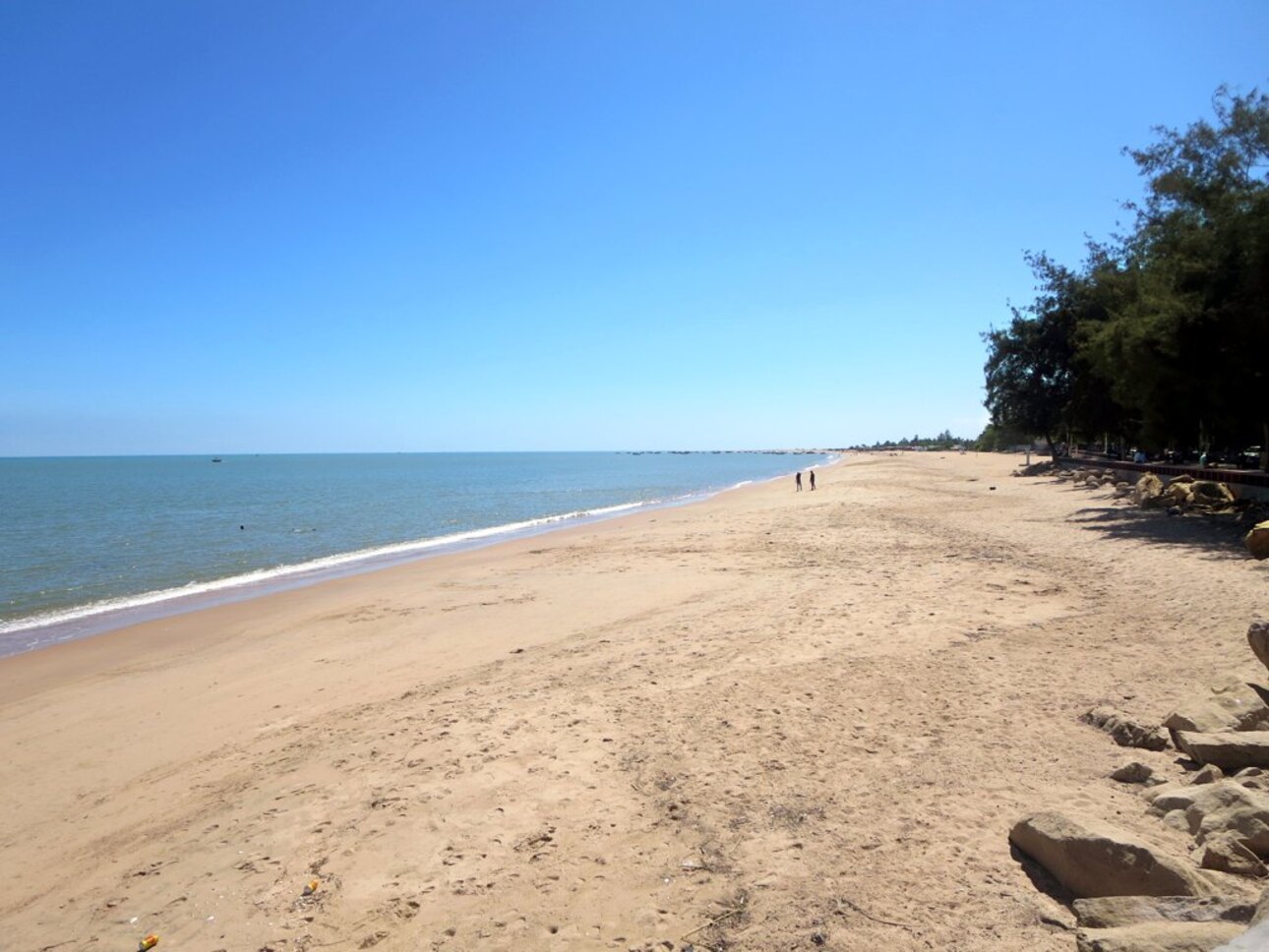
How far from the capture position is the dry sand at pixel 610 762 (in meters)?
3.95

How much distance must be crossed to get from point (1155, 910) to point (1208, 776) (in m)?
1.94

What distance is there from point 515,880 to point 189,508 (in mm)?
46654

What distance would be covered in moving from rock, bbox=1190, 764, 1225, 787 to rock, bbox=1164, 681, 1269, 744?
55 cm

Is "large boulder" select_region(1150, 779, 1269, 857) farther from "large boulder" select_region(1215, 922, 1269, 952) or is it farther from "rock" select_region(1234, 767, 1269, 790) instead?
"large boulder" select_region(1215, 922, 1269, 952)

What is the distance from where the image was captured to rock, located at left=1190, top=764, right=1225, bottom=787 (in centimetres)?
454

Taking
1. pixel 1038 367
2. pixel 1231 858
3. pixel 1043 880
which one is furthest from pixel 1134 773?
pixel 1038 367

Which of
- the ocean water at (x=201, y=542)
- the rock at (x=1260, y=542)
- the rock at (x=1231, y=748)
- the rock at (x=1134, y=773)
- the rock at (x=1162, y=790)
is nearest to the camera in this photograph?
the rock at (x=1162, y=790)

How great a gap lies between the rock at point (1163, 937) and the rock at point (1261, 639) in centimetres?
366

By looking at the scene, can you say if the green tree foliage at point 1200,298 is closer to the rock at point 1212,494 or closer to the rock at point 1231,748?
the rock at point 1212,494

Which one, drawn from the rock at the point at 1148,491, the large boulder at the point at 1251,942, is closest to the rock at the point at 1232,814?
the large boulder at the point at 1251,942

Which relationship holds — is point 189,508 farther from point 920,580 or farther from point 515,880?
point 515,880

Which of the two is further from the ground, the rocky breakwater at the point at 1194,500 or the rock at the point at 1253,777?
the rocky breakwater at the point at 1194,500

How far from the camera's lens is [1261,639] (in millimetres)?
5543

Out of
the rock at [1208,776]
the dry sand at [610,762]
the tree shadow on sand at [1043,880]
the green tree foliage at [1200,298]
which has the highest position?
the green tree foliage at [1200,298]
